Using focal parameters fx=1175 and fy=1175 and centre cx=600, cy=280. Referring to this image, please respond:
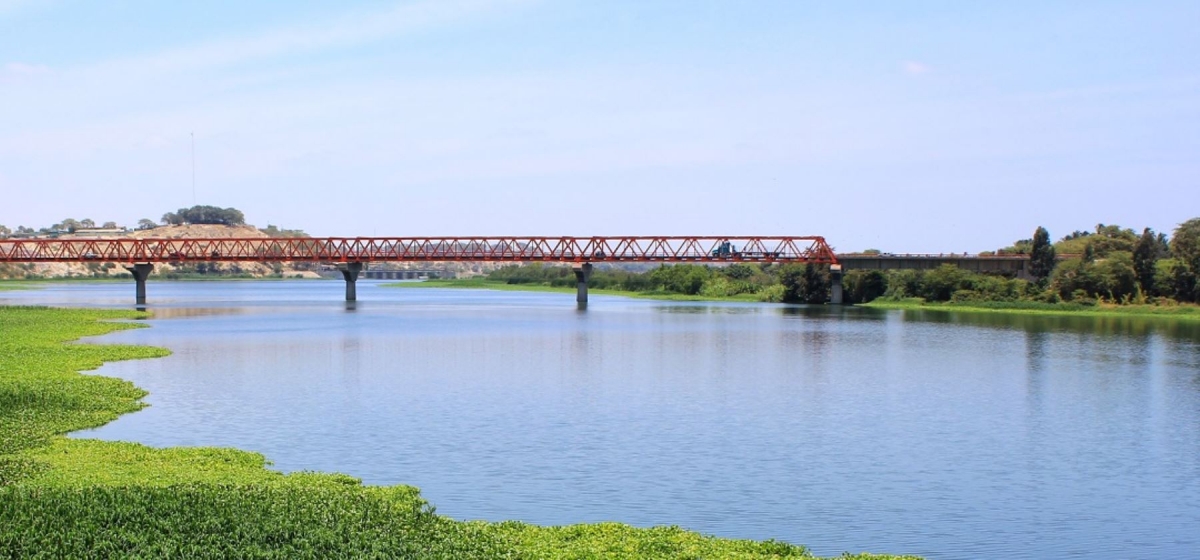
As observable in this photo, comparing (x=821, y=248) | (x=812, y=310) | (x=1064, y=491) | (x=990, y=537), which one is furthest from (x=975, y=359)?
(x=821, y=248)

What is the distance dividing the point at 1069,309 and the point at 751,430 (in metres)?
97.3

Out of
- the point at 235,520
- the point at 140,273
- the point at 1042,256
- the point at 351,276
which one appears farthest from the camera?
the point at 351,276

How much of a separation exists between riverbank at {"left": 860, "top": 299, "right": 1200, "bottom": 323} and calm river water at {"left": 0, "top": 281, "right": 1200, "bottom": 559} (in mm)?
43078

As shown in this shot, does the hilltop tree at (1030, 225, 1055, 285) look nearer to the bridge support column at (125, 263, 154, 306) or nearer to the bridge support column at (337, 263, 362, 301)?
the bridge support column at (337, 263, 362, 301)

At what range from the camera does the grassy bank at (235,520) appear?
65.6 ft

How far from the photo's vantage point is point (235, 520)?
21.4 m

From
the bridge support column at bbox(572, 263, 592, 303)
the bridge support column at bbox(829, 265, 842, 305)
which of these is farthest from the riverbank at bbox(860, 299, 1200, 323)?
the bridge support column at bbox(572, 263, 592, 303)

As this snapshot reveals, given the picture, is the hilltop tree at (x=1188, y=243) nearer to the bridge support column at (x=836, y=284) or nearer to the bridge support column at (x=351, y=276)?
the bridge support column at (x=836, y=284)

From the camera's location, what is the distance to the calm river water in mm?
25422

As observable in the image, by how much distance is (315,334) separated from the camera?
276 ft

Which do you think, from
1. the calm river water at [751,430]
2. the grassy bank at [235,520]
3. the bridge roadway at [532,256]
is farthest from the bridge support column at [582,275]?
the grassy bank at [235,520]

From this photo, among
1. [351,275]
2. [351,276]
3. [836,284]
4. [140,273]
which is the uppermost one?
[140,273]

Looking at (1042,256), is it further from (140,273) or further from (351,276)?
(140,273)

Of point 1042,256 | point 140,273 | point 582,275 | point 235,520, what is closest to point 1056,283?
point 1042,256
